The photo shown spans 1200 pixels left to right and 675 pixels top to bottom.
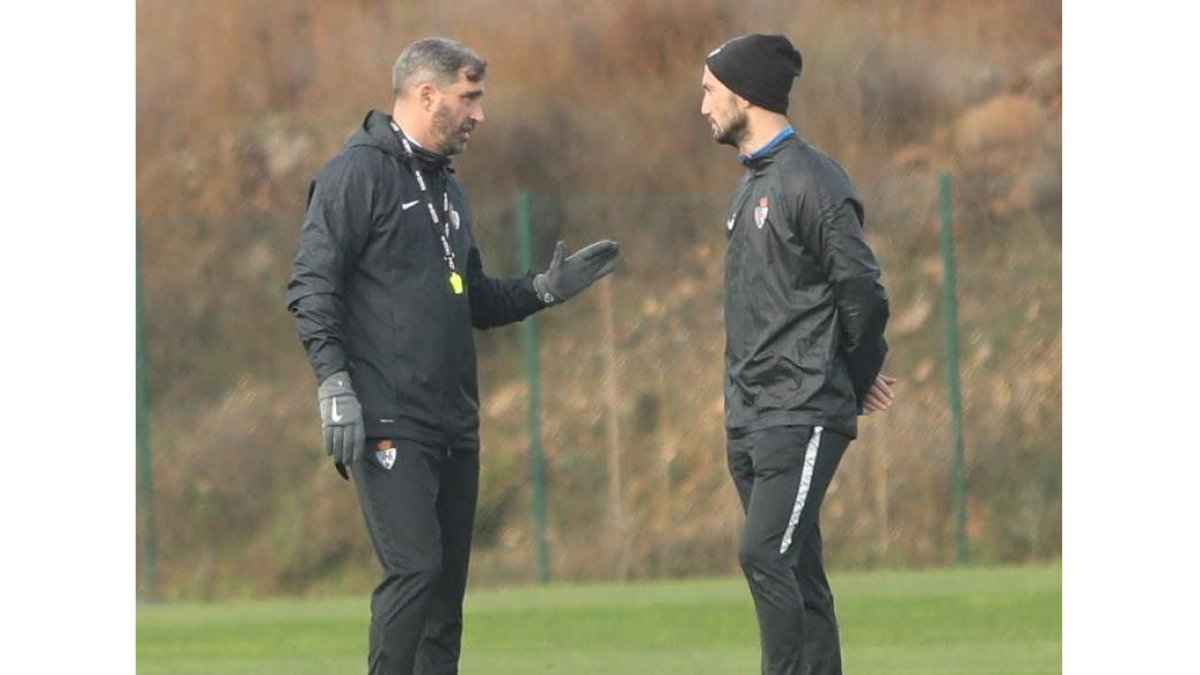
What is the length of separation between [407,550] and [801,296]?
153cm

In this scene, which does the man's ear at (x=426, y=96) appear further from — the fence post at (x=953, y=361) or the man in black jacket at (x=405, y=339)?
the fence post at (x=953, y=361)

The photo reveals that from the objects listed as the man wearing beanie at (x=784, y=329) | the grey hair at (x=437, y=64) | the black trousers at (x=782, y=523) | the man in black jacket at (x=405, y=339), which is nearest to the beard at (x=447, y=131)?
the man in black jacket at (x=405, y=339)

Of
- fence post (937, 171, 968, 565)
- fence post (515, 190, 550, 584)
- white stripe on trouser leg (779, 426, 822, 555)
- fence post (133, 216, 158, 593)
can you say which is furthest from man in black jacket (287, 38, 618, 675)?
fence post (937, 171, 968, 565)

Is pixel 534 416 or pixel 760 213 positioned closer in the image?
pixel 760 213

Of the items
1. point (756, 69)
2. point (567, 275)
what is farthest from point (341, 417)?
point (756, 69)

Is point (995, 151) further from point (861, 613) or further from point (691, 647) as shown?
point (691, 647)

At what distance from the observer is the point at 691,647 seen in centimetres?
1118

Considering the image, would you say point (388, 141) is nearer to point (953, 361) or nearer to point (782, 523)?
point (782, 523)

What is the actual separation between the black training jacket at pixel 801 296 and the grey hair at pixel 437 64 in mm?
1006

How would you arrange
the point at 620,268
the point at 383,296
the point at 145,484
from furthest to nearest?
the point at 620,268, the point at 145,484, the point at 383,296

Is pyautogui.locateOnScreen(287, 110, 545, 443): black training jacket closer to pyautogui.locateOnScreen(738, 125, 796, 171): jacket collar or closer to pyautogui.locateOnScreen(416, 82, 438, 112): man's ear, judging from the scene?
pyautogui.locateOnScreen(416, 82, 438, 112): man's ear

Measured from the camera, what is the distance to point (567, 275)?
27.2 ft

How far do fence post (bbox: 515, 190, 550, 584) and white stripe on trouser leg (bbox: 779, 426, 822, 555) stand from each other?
334 inches

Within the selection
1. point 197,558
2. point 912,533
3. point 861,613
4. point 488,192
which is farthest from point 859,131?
point 861,613
